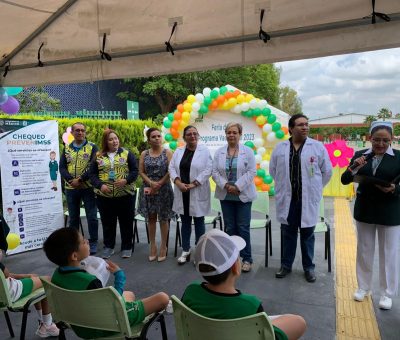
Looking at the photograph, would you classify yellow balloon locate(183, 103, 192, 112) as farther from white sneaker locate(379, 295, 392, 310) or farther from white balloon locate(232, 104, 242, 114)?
white sneaker locate(379, 295, 392, 310)

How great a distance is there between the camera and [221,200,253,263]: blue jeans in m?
4.34

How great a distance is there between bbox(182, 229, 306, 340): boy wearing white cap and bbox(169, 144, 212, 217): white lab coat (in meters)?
2.70

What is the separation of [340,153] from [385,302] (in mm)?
6893

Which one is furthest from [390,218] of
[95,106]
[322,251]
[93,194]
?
[95,106]

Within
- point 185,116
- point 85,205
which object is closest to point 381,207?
point 85,205

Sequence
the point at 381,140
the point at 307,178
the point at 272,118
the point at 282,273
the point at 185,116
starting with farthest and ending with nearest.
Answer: the point at 185,116 → the point at 272,118 → the point at 282,273 → the point at 307,178 → the point at 381,140

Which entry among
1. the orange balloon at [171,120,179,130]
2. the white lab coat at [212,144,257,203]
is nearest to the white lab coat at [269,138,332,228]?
the white lab coat at [212,144,257,203]

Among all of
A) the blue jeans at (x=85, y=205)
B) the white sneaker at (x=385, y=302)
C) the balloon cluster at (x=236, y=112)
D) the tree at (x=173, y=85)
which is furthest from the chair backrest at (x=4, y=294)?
the tree at (x=173, y=85)

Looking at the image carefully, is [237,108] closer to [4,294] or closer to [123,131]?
[123,131]

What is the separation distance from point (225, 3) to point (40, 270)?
3.71m

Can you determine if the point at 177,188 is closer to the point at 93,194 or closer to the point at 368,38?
the point at 93,194

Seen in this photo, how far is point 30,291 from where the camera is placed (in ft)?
9.17

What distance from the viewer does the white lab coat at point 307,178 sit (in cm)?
390

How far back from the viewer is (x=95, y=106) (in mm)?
20359
